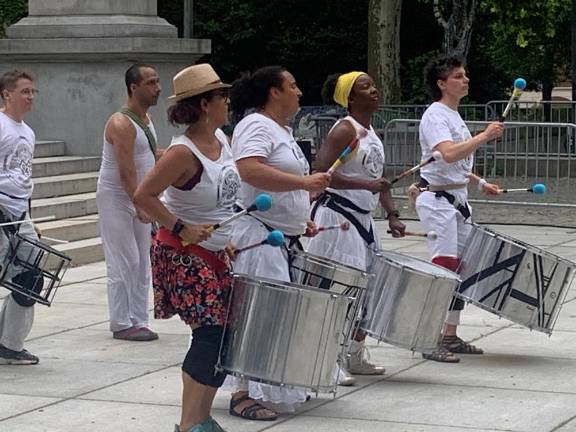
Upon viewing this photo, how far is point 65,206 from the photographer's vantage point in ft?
48.4

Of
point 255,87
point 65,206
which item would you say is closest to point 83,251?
point 65,206

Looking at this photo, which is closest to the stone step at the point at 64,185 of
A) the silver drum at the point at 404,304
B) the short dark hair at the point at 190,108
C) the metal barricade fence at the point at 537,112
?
the silver drum at the point at 404,304

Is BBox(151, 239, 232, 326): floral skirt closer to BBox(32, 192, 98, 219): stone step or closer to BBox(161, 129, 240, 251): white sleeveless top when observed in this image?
BBox(161, 129, 240, 251): white sleeveless top

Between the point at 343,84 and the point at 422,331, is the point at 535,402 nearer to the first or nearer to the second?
the point at 422,331

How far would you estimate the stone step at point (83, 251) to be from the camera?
43.7ft

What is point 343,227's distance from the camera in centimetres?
806

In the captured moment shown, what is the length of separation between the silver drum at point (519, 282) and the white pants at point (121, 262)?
2.31 meters

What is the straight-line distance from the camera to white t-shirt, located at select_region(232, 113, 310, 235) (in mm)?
7250

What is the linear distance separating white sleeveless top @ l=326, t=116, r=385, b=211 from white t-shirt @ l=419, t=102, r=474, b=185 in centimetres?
69

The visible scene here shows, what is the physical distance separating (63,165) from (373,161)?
8.53 meters

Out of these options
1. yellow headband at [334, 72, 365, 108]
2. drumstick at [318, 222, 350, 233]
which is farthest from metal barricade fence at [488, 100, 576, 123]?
drumstick at [318, 222, 350, 233]

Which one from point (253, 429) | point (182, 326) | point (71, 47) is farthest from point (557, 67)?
point (253, 429)

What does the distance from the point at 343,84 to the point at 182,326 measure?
2.66 meters

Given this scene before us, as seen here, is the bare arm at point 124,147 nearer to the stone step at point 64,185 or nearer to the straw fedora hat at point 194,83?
the straw fedora hat at point 194,83
